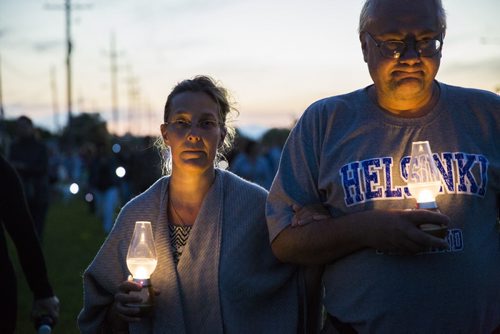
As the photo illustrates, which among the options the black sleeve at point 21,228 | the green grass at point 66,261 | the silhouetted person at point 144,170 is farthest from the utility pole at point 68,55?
the black sleeve at point 21,228

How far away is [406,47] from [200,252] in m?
1.58

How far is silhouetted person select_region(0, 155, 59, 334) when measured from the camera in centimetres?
433

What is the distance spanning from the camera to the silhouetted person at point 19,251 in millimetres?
4328

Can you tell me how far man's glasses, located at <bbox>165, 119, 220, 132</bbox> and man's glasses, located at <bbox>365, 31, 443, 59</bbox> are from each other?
1270mm

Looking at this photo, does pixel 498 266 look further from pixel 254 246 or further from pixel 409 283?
pixel 254 246

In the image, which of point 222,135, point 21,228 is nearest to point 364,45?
point 222,135

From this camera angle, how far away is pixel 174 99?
4.36 m

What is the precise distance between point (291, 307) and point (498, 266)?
1.24 meters

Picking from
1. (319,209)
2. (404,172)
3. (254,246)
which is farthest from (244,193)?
(404,172)

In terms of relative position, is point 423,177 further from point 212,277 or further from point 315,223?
point 212,277

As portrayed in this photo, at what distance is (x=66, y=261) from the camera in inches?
523

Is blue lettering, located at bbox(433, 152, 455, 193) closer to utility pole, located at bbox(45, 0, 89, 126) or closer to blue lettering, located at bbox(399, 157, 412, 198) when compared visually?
blue lettering, located at bbox(399, 157, 412, 198)

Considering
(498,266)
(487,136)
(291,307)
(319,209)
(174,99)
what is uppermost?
(174,99)

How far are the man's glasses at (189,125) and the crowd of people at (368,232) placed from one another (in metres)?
0.06
